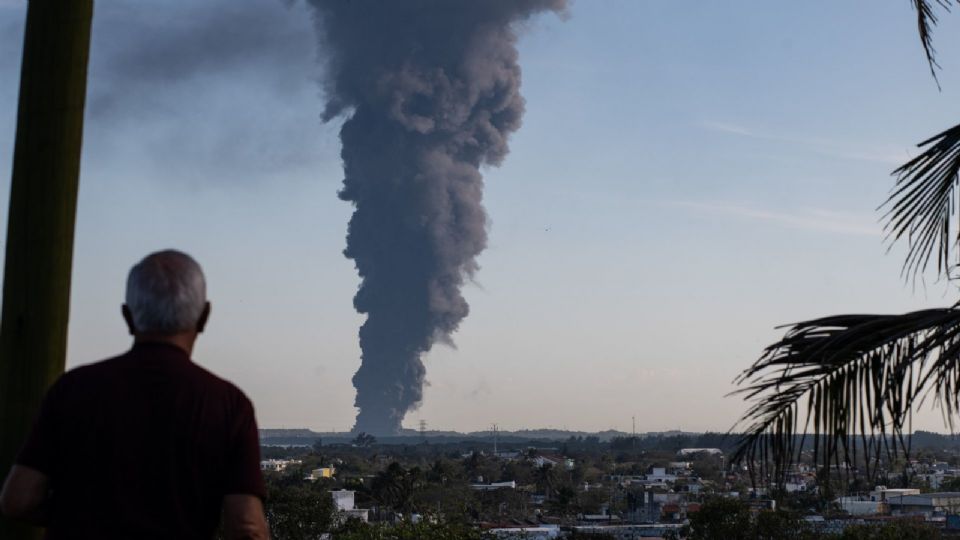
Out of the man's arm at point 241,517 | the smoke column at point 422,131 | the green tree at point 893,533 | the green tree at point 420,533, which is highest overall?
the smoke column at point 422,131

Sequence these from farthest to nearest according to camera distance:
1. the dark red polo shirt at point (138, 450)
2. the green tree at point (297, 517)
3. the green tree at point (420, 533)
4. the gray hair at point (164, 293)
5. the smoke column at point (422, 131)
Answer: the smoke column at point (422, 131), the green tree at point (297, 517), the green tree at point (420, 533), the gray hair at point (164, 293), the dark red polo shirt at point (138, 450)

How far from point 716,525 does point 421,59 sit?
387 feet

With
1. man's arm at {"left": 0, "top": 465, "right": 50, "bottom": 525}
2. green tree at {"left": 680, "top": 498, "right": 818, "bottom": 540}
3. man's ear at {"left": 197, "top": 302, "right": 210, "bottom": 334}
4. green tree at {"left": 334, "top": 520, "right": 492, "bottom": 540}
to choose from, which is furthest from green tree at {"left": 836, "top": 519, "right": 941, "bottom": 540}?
man's arm at {"left": 0, "top": 465, "right": 50, "bottom": 525}

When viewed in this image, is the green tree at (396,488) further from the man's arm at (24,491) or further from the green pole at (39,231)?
the man's arm at (24,491)

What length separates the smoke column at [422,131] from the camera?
511 feet

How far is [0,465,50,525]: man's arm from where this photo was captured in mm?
2354

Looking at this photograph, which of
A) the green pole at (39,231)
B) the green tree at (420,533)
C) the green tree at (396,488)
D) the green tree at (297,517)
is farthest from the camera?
the green tree at (396,488)

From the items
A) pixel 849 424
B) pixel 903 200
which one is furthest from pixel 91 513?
pixel 903 200

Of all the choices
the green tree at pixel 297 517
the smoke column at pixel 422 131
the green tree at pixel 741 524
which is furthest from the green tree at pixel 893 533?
the smoke column at pixel 422 131

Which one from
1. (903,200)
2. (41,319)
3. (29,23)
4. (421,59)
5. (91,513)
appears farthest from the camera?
(421,59)

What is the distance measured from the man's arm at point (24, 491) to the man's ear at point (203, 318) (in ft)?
1.31

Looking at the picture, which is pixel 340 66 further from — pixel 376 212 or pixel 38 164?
pixel 38 164

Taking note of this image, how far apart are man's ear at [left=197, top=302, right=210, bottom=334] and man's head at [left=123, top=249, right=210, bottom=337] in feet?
0.08

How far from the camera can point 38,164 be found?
3139mm
